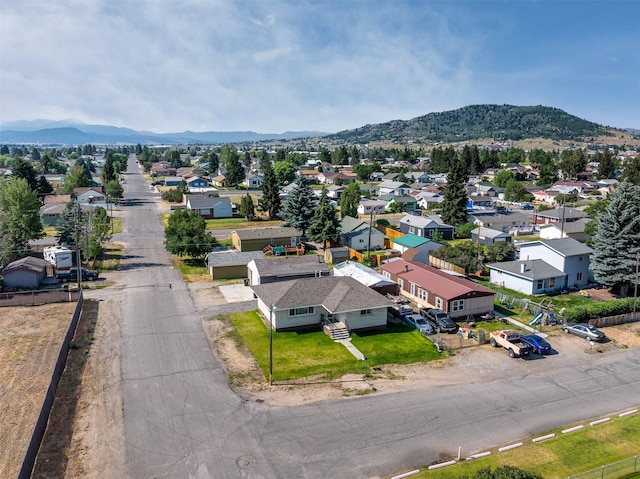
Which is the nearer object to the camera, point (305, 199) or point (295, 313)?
point (295, 313)

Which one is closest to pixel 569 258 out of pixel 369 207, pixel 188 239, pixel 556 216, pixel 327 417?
pixel 556 216

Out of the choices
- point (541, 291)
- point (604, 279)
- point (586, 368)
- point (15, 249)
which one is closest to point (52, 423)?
point (586, 368)

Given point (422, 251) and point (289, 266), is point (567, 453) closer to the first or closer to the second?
point (289, 266)

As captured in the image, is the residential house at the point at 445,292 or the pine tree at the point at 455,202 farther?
the pine tree at the point at 455,202

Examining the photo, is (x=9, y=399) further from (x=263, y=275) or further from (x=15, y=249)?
(x=15, y=249)

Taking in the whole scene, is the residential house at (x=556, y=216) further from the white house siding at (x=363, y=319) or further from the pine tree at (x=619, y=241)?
the white house siding at (x=363, y=319)

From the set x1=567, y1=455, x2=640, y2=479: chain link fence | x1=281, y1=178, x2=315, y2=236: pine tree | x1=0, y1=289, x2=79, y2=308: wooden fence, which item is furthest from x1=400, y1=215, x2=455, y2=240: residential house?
x1=567, y1=455, x2=640, y2=479: chain link fence

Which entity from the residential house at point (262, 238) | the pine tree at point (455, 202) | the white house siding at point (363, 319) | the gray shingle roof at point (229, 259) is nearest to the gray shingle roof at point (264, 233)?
the residential house at point (262, 238)
